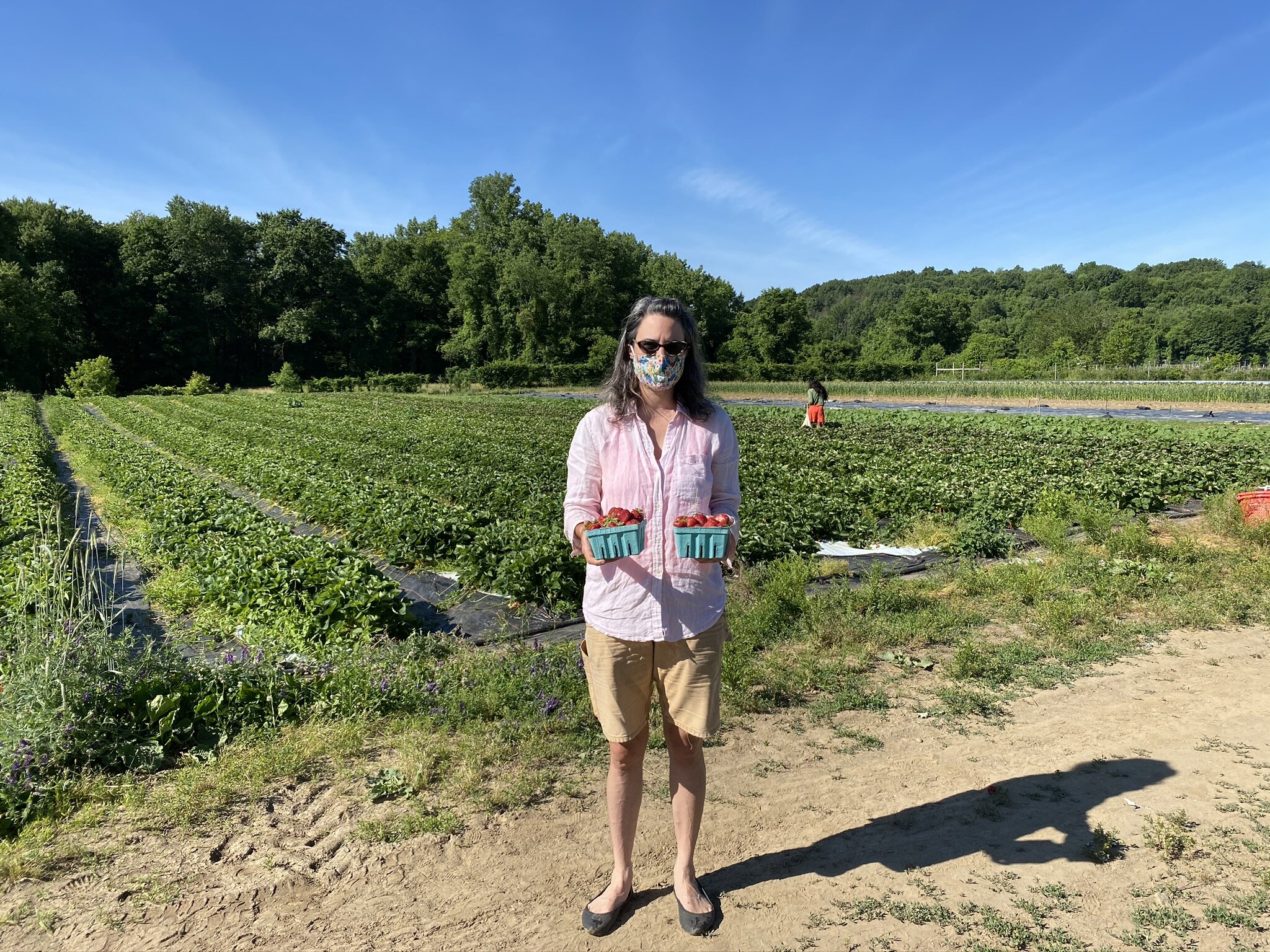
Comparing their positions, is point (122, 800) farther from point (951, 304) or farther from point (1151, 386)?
point (951, 304)

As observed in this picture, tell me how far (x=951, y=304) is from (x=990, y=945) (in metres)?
99.8

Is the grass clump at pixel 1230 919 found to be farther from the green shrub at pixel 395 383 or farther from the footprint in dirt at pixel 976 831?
the green shrub at pixel 395 383

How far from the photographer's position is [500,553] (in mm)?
7230

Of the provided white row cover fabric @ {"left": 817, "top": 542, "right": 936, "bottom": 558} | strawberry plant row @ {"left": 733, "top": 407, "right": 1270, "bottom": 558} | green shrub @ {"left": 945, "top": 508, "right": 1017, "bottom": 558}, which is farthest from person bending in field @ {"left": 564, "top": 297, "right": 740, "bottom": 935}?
green shrub @ {"left": 945, "top": 508, "right": 1017, "bottom": 558}

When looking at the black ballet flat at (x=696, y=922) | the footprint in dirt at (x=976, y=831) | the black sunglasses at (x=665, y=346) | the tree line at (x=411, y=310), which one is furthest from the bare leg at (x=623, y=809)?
the tree line at (x=411, y=310)

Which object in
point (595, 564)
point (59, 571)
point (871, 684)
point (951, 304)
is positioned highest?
point (951, 304)

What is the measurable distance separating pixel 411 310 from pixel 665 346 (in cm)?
7191

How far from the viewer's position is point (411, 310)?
6925 cm

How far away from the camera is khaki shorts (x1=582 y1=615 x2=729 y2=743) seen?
2566 millimetres

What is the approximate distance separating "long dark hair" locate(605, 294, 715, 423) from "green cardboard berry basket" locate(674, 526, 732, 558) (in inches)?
18.2

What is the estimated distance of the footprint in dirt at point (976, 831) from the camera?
3.08m

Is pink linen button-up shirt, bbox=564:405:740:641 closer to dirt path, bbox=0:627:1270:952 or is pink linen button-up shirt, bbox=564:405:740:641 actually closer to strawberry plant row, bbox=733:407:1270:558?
dirt path, bbox=0:627:1270:952

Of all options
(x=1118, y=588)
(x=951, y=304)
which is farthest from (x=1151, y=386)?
(x=951, y=304)

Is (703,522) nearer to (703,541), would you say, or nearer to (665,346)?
(703,541)
